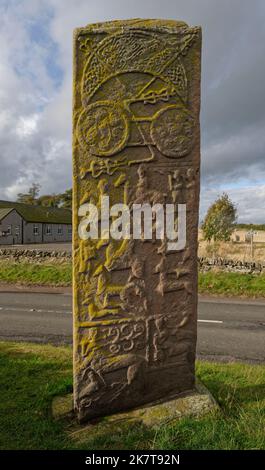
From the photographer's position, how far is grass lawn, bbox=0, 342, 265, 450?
10.8 ft

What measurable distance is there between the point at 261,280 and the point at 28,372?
454 inches

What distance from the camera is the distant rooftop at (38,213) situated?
161 feet

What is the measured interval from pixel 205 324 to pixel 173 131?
255 inches

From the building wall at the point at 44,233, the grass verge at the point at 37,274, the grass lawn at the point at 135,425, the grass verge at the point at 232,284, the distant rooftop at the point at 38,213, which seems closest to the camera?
the grass lawn at the point at 135,425

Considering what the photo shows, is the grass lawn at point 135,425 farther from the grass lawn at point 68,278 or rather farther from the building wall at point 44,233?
the building wall at point 44,233

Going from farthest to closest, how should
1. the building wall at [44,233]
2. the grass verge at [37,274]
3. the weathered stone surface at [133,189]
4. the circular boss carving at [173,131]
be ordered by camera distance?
the building wall at [44,233]
the grass verge at [37,274]
the circular boss carving at [173,131]
the weathered stone surface at [133,189]

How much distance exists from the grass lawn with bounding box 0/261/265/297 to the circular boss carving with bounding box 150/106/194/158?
35.0ft

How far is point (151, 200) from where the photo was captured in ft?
13.6

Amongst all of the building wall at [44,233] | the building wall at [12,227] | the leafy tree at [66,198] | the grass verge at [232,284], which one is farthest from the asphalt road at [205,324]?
the leafy tree at [66,198]

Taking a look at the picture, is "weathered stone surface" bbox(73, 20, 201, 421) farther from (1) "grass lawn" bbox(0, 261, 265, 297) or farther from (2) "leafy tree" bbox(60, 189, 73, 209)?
(2) "leafy tree" bbox(60, 189, 73, 209)

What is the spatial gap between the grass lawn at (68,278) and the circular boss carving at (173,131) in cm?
1068

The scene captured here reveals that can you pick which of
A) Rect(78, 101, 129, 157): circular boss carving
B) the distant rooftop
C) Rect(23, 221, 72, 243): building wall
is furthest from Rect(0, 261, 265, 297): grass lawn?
the distant rooftop
